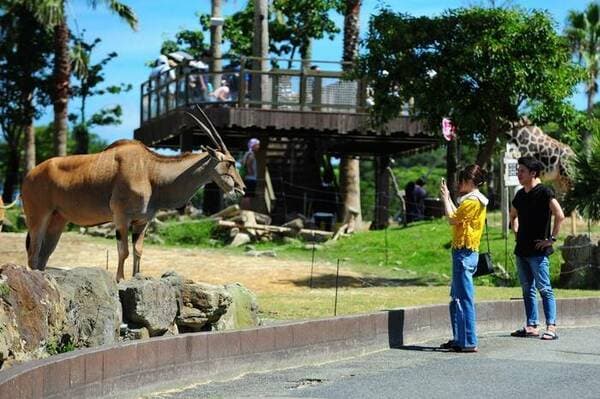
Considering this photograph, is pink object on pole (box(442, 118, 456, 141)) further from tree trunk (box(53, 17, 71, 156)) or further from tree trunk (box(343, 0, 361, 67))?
tree trunk (box(53, 17, 71, 156))

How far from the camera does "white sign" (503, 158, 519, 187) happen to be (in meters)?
25.1

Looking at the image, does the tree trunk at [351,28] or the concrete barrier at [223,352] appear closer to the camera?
the concrete barrier at [223,352]

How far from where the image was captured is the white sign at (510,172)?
25.1 metres

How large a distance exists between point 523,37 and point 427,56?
1.83 metres

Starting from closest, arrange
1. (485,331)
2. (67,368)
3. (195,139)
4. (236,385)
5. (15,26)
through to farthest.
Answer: (67,368)
(236,385)
(485,331)
(195,139)
(15,26)

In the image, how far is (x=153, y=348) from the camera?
991 cm

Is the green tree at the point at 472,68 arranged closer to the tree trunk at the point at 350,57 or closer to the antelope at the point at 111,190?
the antelope at the point at 111,190

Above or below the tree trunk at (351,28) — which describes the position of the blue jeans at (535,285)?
below

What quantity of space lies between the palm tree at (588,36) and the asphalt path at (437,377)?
155ft

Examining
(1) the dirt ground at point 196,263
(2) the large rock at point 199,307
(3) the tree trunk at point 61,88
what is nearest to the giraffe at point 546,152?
(1) the dirt ground at point 196,263

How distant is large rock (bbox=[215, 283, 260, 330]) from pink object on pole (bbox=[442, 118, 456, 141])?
10.1 meters

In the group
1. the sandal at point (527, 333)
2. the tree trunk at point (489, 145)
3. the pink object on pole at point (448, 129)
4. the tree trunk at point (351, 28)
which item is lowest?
the sandal at point (527, 333)

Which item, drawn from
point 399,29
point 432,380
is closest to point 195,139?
point 399,29

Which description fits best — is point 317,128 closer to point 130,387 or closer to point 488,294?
point 488,294
